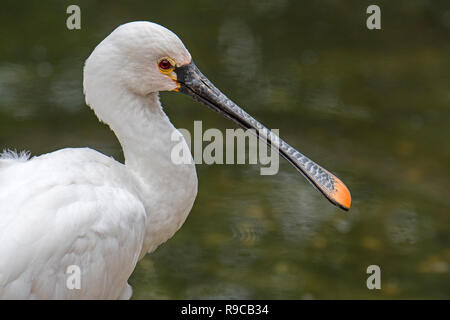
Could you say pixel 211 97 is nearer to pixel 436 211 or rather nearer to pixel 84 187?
pixel 84 187

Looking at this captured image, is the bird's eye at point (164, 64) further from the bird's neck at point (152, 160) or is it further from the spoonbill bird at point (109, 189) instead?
the bird's neck at point (152, 160)

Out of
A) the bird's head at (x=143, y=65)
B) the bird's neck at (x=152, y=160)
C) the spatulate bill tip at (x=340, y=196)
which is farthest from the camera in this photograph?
the spatulate bill tip at (x=340, y=196)

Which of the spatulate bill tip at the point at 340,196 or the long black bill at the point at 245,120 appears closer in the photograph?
the long black bill at the point at 245,120

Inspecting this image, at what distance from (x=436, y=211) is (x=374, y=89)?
1758 mm

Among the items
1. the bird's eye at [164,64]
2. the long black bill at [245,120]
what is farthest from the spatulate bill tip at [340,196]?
the bird's eye at [164,64]

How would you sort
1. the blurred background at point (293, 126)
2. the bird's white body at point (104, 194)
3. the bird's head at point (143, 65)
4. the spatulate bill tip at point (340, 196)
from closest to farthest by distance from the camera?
the bird's white body at point (104, 194) < the bird's head at point (143, 65) < the spatulate bill tip at point (340, 196) < the blurred background at point (293, 126)

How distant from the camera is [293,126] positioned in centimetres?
604

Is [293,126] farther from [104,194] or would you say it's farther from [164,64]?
[104,194]

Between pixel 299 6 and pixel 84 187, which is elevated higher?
pixel 299 6

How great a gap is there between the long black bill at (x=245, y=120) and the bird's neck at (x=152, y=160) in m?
0.15

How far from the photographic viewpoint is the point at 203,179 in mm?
5402

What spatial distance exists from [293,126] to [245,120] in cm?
282

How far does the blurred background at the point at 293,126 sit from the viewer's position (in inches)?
181

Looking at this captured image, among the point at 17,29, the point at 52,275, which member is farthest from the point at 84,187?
the point at 17,29
